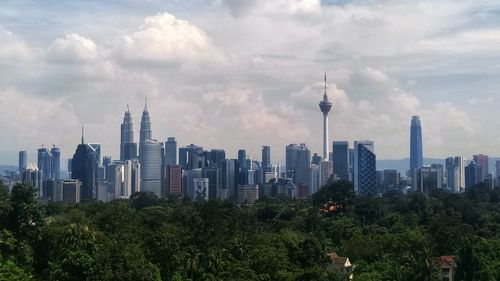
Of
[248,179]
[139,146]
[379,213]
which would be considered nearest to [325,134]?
[248,179]

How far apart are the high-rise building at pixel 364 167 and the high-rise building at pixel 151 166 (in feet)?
147

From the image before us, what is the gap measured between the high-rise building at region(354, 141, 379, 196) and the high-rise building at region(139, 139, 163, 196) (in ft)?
147

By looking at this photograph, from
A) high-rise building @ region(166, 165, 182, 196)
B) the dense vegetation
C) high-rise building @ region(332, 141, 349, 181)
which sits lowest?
the dense vegetation

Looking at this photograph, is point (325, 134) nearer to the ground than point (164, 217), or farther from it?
farther from it

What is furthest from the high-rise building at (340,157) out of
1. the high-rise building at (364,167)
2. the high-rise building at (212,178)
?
the high-rise building at (212,178)

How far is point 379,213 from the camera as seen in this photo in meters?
52.9

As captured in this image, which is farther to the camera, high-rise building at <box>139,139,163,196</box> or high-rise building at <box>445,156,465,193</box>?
high-rise building at <box>139,139,163,196</box>

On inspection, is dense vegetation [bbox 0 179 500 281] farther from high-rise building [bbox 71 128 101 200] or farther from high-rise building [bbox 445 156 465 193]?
high-rise building [bbox 445 156 465 193]

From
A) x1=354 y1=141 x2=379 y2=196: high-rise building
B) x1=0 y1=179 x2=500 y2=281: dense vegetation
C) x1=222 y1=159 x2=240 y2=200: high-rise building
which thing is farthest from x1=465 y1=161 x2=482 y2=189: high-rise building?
x1=0 y1=179 x2=500 y2=281: dense vegetation

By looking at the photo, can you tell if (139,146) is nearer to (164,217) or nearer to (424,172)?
(424,172)

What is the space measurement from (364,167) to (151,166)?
181 ft

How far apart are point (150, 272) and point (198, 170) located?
130 m

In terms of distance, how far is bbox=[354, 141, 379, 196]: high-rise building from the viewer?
153 m

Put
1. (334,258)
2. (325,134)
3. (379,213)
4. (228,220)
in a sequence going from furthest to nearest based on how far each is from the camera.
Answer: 1. (325,134)
2. (379,213)
3. (228,220)
4. (334,258)
